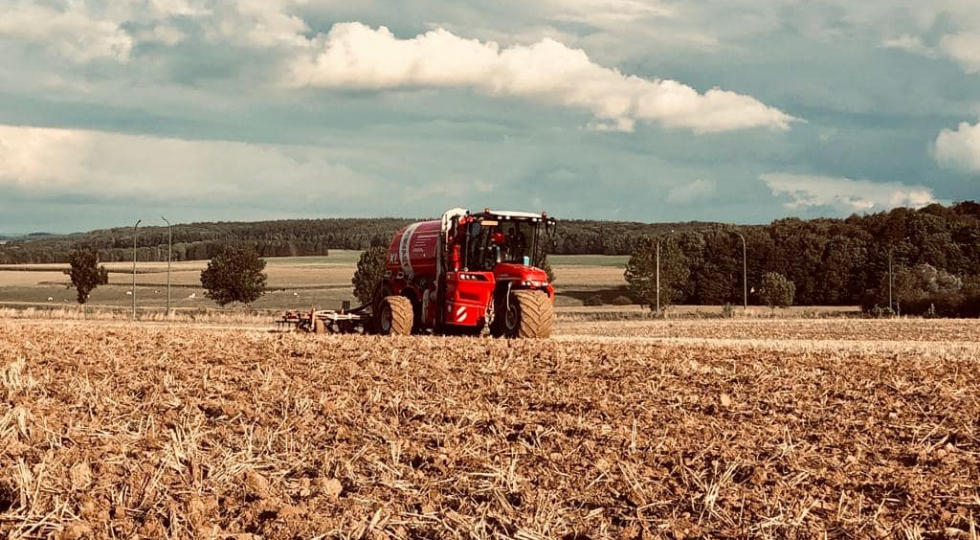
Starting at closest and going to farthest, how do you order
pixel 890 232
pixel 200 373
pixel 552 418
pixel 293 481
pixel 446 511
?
pixel 446 511, pixel 293 481, pixel 552 418, pixel 200 373, pixel 890 232

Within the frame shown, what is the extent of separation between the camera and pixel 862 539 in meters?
7.27

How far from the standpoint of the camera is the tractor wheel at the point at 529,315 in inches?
936

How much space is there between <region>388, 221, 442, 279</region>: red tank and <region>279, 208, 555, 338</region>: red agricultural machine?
0.02 meters

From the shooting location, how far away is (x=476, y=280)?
2516 centimetres

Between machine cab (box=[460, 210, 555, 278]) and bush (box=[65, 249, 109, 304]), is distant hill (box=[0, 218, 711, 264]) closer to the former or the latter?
bush (box=[65, 249, 109, 304])

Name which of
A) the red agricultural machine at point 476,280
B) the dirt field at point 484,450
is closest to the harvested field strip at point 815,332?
the red agricultural machine at point 476,280

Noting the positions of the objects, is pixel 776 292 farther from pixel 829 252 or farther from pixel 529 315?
pixel 529 315

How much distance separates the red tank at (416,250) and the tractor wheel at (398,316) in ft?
3.04

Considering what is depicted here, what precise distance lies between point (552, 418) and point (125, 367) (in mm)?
7525

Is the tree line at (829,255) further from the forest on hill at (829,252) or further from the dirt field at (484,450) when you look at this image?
the dirt field at (484,450)

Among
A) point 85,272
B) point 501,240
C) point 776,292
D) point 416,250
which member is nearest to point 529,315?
point 501,240

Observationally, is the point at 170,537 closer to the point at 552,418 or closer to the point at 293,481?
the point at 293,481

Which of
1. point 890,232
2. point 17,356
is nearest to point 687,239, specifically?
point 890,232

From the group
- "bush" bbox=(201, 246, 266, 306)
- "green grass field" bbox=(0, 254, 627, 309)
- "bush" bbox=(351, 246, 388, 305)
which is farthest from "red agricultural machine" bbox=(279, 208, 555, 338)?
"green grass field" bbox=(0, 254, 627, 309)
